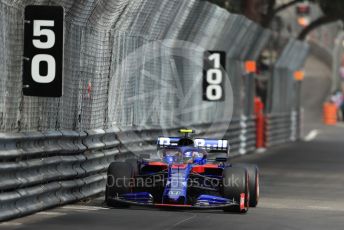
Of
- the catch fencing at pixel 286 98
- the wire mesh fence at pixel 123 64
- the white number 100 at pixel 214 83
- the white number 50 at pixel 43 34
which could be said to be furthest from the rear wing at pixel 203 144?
the catch fencing at pixel 286 98

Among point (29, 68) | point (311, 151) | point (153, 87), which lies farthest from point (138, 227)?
point (311, 151)

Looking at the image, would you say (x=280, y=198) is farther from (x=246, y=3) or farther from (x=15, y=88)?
(x=246, y=3)

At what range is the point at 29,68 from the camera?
1346 centimetres

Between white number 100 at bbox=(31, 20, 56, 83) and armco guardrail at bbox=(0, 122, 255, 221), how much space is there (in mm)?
639

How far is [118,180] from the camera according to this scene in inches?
581

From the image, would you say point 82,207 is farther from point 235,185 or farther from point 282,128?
point 282,128

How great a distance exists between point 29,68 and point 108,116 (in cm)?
441

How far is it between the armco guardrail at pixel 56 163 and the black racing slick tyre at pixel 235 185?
1.20 metres

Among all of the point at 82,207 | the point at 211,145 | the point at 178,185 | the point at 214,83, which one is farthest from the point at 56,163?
the point at 214,83

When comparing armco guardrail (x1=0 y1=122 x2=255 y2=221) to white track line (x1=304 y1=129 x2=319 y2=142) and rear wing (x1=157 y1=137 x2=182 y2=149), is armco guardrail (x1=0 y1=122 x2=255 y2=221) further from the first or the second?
white track line (x1=304 y1=129 x2=319 y2=142)

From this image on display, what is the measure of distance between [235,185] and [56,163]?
2.04 m

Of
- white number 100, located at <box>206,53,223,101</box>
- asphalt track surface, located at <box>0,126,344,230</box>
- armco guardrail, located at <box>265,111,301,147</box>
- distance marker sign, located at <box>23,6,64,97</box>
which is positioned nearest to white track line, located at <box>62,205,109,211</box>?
asphalt track surface, located at <box>0,126,344,230</box>

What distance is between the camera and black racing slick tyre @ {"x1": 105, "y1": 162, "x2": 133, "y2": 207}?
14750 millimetres

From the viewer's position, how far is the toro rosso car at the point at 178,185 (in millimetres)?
14703
